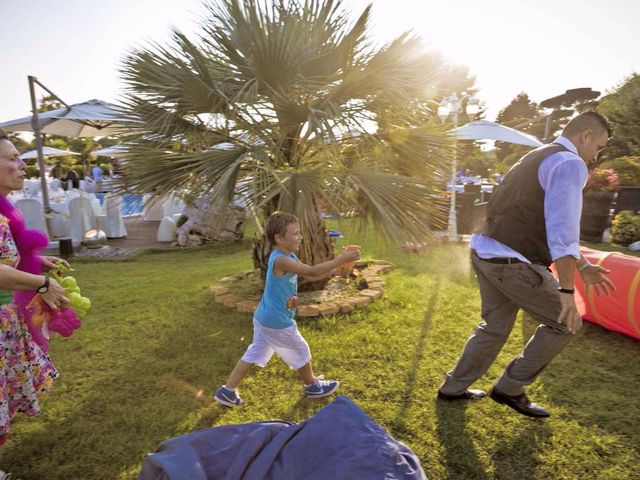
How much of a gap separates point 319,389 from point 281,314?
0.63 metres

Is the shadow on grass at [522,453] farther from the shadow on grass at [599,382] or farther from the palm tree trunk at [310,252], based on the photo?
the palm tree trunk at [310,252]


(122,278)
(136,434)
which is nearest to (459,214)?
(122,278)

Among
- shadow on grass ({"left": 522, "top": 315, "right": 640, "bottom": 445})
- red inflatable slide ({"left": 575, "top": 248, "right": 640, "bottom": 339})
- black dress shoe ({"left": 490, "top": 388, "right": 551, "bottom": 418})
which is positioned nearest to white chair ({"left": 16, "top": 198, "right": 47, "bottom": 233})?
black dress shoe ({"left": 490, "top": 388, "right": 551, "bottom": 418})

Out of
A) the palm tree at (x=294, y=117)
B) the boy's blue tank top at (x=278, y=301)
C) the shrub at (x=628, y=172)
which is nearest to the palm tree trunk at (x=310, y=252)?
the palm tree at (x=294, y=117)

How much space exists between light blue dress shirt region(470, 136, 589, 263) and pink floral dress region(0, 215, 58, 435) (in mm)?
2605

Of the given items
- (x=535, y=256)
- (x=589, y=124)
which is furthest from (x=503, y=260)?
(x=589, y=124)

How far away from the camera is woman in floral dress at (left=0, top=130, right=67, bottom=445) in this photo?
1783 mm

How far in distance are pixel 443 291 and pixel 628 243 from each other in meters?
5.44

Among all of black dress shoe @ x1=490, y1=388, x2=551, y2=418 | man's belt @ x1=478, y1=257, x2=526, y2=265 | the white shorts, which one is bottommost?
black dress shoe @ x1=490, y1=388, x2=551, y2=418

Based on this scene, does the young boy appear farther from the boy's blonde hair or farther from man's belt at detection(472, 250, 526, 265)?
man's belt at detection(472, 250, 526, 265)

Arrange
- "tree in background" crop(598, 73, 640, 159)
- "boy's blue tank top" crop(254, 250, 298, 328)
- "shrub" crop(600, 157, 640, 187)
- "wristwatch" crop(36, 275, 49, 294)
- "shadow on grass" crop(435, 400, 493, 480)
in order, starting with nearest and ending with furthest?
"wristwatch" crop(36, 275, 49, 294), "shadow on grass" crop(435, 400, 493, 480), "boy's blue tank top" crop(254, 250, 298, 328), "shrub" crop(600, 157, 640, 187), "tree in background" crop(598, 73, 640, 159)

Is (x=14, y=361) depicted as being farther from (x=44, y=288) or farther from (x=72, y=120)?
(x=72, y=120)

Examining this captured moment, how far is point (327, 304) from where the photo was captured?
432cm

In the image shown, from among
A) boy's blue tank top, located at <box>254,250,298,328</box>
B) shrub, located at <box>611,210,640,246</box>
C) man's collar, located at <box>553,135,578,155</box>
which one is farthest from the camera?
shrub, located at <box>611,210,640,246</box>
